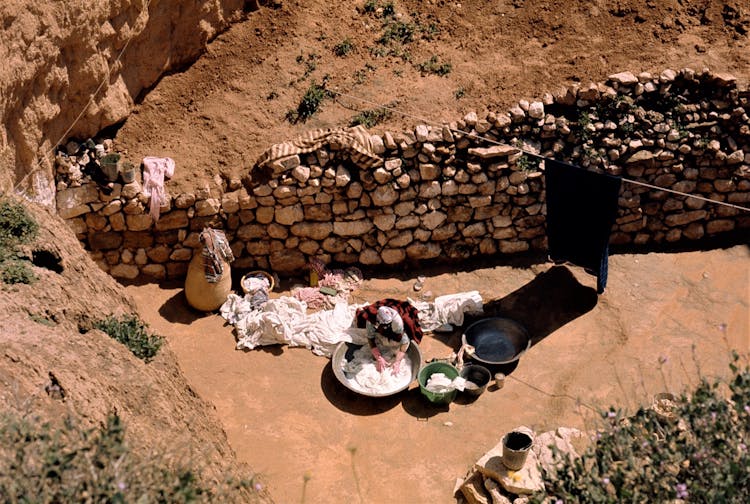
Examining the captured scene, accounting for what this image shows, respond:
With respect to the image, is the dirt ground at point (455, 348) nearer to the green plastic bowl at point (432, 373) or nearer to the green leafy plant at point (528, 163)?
the green plastic bowl at point (432, 373)

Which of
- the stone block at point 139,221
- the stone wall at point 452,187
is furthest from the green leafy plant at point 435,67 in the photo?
the stone block at point 139,221

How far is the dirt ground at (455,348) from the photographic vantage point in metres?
8.27

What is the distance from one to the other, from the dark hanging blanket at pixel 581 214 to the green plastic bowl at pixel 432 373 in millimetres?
2339

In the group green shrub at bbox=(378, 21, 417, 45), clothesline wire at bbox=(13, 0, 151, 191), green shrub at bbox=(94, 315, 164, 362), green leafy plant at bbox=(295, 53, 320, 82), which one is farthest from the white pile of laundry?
green shrub at bbox=(378, 21, 417, 45)

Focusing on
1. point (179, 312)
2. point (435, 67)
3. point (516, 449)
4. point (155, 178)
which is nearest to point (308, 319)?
point (179, 312)

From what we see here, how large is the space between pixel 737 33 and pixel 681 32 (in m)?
0.81

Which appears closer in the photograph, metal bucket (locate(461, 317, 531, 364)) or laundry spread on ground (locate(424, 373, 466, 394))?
laundry spread on ground (locate(424, 373, 466, 394))

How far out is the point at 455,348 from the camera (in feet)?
32.1

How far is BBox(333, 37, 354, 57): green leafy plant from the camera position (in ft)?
36.9

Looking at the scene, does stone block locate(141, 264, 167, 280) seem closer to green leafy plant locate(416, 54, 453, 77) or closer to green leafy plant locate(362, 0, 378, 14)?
green leafy plant locate(416, 54, 453, 77)

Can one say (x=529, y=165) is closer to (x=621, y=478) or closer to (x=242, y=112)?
(x=242, y=112)

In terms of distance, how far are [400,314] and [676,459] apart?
16.1ft

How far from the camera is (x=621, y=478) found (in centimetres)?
493

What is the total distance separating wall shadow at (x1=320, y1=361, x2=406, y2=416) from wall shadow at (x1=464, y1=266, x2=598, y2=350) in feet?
5.70
